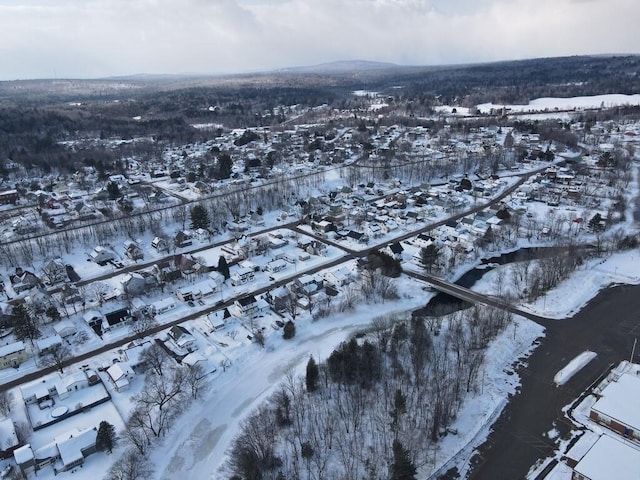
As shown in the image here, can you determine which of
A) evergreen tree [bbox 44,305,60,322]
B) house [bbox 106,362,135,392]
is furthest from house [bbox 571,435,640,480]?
evergreen tree [bbox 44,305,60,322]

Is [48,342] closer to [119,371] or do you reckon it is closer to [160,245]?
[119,371]

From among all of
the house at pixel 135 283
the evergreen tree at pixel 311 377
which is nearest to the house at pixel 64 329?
the house at pixel 135 283

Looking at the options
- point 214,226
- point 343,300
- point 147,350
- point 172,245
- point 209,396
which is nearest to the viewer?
point 209,396

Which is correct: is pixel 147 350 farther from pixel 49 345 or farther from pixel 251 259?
pixel 251 259

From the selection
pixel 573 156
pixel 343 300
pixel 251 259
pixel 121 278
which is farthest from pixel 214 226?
pixel 573 156

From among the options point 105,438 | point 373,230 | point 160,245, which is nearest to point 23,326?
point 105,438

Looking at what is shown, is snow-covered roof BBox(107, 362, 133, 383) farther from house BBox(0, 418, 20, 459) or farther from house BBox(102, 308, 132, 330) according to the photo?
house BBox(102, 308, 132, 330)

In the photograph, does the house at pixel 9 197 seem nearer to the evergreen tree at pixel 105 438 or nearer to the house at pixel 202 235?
the house at pixel 202 235
